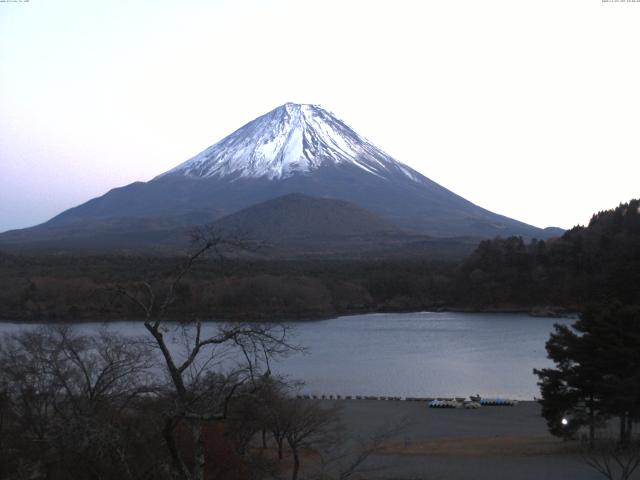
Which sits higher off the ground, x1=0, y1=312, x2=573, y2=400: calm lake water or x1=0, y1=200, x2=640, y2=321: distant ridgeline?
x1=0, y1=200, x2=640, y2=321: distant ridgeline

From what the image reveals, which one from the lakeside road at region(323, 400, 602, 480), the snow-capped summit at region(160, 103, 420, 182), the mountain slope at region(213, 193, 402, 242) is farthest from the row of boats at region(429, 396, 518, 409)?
the snow-capped summit at region(160, 103, 420, 182)

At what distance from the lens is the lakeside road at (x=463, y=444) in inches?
352

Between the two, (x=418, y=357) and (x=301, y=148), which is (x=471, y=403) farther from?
(x=301, y=148)

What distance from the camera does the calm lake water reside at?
1653 centimetres

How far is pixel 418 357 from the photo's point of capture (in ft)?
67.6

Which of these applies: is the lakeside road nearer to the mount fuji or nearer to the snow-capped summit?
the mount fuji

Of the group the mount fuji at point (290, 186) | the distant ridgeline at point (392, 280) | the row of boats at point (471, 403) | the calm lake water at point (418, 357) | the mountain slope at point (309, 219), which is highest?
the mount fuji at point (290, 186)

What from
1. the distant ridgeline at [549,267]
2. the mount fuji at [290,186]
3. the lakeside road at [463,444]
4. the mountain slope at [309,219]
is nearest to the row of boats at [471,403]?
the lakeside road at [463,444]

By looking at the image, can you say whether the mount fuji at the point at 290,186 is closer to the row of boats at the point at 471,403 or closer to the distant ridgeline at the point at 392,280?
the distant ridgeline at the point at 392,280

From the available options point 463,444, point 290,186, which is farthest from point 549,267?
point 290,186

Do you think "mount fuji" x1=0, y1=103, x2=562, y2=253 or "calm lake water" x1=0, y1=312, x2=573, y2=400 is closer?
"calm lake water" x1=0, y1=312, x2=573, y2=400

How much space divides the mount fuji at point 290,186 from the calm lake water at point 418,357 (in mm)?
46668

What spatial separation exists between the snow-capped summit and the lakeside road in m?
78.0

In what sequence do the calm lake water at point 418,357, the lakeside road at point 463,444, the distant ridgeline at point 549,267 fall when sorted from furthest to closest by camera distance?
the distant ridgeline at point 549,267
the calm lake water at point 418,357
the lakeside road at point 463,444
